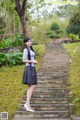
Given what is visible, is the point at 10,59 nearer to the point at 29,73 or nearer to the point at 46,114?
the point at 29,73

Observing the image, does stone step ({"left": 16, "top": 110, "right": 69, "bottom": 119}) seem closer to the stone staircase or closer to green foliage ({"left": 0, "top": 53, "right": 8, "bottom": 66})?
the stone staircase

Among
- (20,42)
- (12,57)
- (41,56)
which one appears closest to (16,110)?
(12,57)

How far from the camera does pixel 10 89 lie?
1034 cm

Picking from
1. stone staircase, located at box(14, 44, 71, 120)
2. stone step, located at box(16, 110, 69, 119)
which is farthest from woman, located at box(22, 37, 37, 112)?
stone staircase, located at box(14, 44, 71, 120)

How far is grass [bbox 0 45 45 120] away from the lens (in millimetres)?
9117

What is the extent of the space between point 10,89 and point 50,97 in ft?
4.87

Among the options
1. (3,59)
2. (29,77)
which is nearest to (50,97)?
(29,77)

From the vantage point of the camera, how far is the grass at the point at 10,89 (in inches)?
359

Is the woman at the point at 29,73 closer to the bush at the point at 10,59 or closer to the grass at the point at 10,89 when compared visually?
the grass at the point at 10,89

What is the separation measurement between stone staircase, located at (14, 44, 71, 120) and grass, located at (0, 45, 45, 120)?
0.67 ft

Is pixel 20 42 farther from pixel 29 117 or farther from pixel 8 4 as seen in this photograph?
pixel 29 117

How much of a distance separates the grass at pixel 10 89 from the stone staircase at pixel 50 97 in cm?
20

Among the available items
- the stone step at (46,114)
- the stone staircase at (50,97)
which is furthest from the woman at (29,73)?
the stone staircase at (50,97)

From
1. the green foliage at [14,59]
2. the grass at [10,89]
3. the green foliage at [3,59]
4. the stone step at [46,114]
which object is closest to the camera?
the stone step at [46,114]
